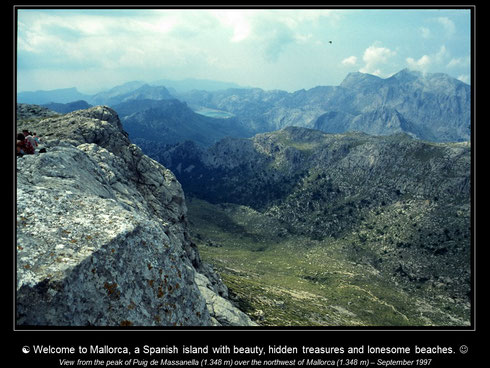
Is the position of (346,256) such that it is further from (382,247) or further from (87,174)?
(87,174)

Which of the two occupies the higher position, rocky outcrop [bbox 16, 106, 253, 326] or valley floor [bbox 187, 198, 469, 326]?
rocky outcrop [bbox 16, 106, 253, 326]

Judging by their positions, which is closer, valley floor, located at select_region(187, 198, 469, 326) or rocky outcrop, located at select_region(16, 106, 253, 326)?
rocky outcrop, located at select_region(16, 106, 253, 326)

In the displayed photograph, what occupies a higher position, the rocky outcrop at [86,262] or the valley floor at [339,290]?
the rocky outcrop at [86,262]

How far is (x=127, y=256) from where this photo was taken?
12352 mm

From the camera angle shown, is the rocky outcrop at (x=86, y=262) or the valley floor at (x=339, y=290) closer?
the rocky outcrop at (x=86, y=262)

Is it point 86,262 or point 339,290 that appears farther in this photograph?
point 339,290

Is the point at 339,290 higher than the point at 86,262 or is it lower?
lower
